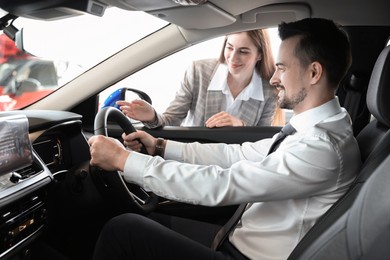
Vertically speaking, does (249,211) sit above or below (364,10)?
below

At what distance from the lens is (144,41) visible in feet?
7.14

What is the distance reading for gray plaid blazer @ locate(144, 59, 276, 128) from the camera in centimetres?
241

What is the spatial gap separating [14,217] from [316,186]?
939 millimetres

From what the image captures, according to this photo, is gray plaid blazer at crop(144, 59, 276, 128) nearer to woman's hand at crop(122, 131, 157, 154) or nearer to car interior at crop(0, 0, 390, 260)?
car interior at crop(0, 0, 390, 260)

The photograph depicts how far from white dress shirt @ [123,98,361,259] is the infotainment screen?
0.38m

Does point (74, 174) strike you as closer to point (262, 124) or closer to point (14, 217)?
point (14, 217)

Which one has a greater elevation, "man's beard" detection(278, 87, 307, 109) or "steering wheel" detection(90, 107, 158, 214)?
"man's beard" detection(278, 87, 307, 109)

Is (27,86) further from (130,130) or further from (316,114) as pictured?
(316,114)

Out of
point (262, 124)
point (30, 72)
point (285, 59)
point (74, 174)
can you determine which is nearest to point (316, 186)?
point (285, 59)

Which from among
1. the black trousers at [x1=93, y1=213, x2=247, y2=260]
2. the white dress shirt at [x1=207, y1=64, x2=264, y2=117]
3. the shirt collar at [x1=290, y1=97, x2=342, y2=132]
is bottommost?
the black trousers at [x1=93, y1=213, x2=247, y2=260]

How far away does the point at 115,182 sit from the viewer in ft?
5.06

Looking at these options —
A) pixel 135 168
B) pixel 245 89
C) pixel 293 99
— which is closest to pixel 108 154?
pixel 135 168

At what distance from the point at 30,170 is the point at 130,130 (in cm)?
41

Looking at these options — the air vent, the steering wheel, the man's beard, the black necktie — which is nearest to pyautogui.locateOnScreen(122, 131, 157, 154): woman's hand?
the steering wheel
